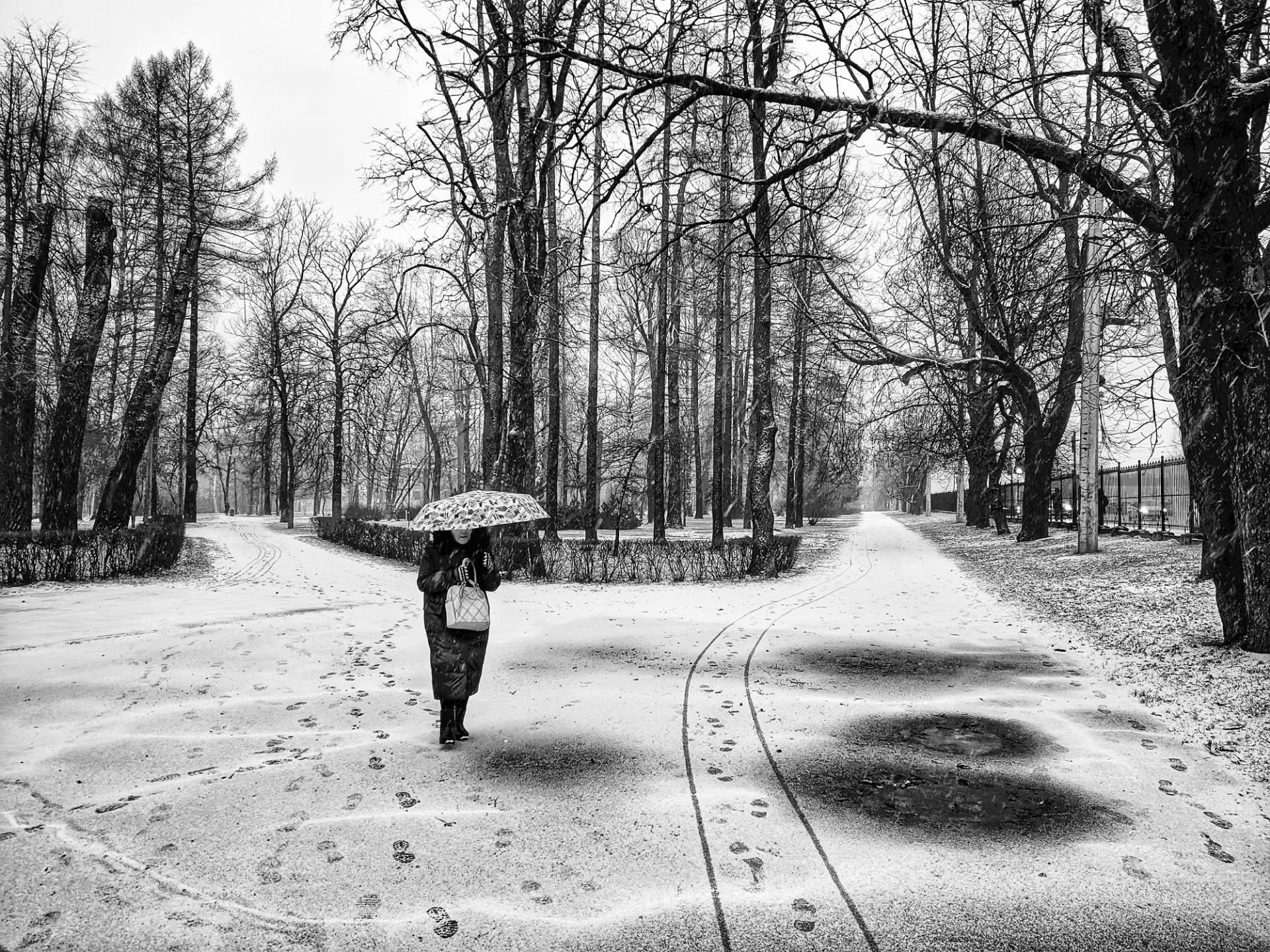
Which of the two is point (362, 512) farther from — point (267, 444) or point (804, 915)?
point (804, 915)

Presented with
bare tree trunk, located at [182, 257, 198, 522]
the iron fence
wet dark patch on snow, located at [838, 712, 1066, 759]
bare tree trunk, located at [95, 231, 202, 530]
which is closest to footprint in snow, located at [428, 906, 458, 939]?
wet dark patch on snow, located at [838, 712, 1066, 759]

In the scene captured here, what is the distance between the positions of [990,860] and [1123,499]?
899 inches

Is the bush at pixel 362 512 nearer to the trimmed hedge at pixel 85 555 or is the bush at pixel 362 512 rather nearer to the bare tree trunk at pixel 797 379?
the trimmed hedge at pixel 85 555

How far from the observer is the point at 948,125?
6109 millimetres

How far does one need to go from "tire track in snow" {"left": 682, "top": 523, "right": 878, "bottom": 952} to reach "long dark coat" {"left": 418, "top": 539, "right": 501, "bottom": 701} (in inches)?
59.6

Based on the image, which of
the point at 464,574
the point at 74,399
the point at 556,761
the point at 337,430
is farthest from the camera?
the point at 337,430

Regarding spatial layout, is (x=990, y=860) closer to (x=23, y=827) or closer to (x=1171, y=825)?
(x=1171, y=825)

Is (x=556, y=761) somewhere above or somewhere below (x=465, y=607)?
below

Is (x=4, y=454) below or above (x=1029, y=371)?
below

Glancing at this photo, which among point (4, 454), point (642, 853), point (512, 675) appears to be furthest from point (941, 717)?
point (4, 454)

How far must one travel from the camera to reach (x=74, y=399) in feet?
55.1

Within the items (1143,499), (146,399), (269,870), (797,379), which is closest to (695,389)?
(797,379)

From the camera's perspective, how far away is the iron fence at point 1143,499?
17547mm

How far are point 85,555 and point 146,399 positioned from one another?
19.6ft
